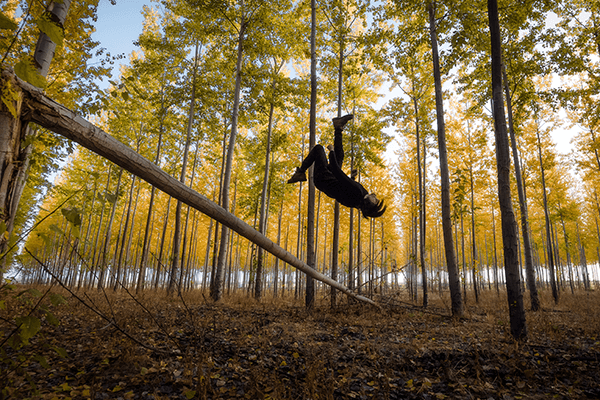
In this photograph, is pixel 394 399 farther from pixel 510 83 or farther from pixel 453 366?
pixel 510 83

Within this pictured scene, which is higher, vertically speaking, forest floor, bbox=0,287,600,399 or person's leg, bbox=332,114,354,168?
person's leg, bbox=332,114,354,168

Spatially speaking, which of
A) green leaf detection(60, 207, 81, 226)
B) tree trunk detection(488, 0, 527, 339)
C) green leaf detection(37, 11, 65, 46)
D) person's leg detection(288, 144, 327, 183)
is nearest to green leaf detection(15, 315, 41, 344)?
green leaf detection(60, 207, 81, 226)

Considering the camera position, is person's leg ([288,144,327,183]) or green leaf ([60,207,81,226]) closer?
green leaf ([60,207,81,226])

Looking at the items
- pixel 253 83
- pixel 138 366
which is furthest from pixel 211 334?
pixel 253 83

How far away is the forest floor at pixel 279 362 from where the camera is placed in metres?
3.13

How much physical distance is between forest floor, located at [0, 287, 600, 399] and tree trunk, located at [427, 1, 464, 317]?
2.12 m

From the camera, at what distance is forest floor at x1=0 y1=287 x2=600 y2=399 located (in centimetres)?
313

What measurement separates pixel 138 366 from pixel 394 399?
3.26m

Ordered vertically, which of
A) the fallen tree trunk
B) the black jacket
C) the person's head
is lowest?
the fallen tree trunk

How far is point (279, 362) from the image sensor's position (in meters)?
4.15

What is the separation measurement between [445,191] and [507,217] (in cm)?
363

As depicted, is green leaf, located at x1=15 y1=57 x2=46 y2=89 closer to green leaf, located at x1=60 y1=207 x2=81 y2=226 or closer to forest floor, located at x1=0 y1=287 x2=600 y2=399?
green leaf, located at x1=60 y1=207 x2=81 y2=226

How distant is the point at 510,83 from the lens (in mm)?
11594

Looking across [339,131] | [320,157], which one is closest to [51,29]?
[320,157]
